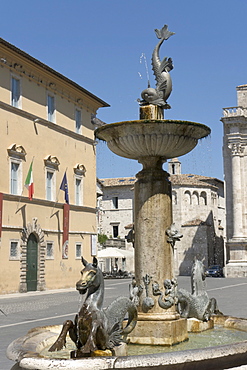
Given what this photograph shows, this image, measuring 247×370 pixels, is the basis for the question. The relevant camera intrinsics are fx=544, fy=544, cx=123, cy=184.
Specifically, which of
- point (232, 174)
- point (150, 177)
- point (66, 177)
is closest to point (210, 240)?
point (232, 174)

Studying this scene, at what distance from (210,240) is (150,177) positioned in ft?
153

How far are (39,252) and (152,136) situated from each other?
20.1 meters

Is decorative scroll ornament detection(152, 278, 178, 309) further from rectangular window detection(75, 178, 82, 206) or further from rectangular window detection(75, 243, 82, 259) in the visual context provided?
rectangular window detection(75, 178, 82, 206)

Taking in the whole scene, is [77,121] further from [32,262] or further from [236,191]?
[236,191]

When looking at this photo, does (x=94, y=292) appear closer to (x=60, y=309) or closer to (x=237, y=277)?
(x=60, y=309)

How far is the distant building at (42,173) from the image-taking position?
24781 millimetres

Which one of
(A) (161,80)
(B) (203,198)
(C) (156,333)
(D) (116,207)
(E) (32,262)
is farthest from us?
(D) (116,207)

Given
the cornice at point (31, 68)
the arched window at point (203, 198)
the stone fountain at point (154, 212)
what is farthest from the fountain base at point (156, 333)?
the arched window at point (203, 198)

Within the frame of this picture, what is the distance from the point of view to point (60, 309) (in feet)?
56.5

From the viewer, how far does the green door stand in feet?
85.6

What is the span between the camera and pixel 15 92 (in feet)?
84.7

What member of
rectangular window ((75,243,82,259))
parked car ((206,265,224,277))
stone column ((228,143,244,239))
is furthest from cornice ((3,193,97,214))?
parked car ((206,265,224,277))

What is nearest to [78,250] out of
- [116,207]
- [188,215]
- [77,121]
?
[77,121]

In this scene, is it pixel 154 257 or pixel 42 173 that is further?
pixel 42 173
